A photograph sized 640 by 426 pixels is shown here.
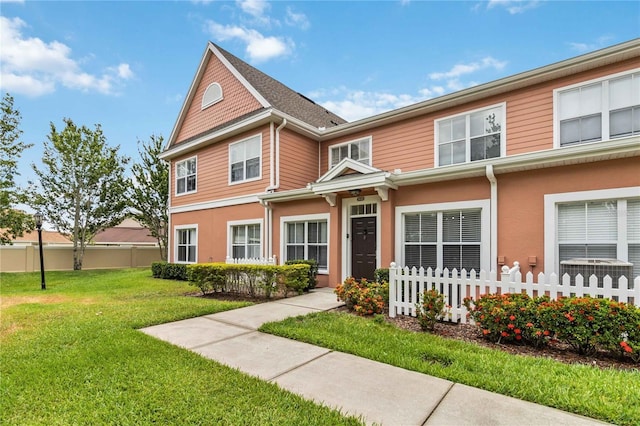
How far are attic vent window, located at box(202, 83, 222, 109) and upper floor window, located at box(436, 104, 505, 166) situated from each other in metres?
9.31

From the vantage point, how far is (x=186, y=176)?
49.6 feet

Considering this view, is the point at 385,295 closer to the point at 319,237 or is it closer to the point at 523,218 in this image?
the point at 523,218

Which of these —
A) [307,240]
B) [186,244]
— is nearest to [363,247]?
[307,240]

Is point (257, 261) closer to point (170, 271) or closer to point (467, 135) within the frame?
point (170, 271)

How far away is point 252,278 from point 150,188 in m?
15.9

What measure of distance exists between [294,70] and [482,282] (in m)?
16.1

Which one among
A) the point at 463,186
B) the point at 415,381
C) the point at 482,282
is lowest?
the point at 415,381

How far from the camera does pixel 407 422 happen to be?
2543 mm

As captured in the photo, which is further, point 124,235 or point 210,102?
point 124,235

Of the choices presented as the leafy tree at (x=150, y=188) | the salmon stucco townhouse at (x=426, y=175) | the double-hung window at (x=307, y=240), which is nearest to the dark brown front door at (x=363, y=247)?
the salmon stucco townhouse at (x=426, y=175)

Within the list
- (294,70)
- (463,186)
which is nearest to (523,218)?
(463,186)

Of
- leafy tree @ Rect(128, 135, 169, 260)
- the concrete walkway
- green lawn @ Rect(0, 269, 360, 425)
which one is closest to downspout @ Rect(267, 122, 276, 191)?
green lawn @ Rect(0, 269, 360, 425)

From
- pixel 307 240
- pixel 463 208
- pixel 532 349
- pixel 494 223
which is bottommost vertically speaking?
pixel 532 349

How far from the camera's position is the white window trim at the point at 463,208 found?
7.18 m
